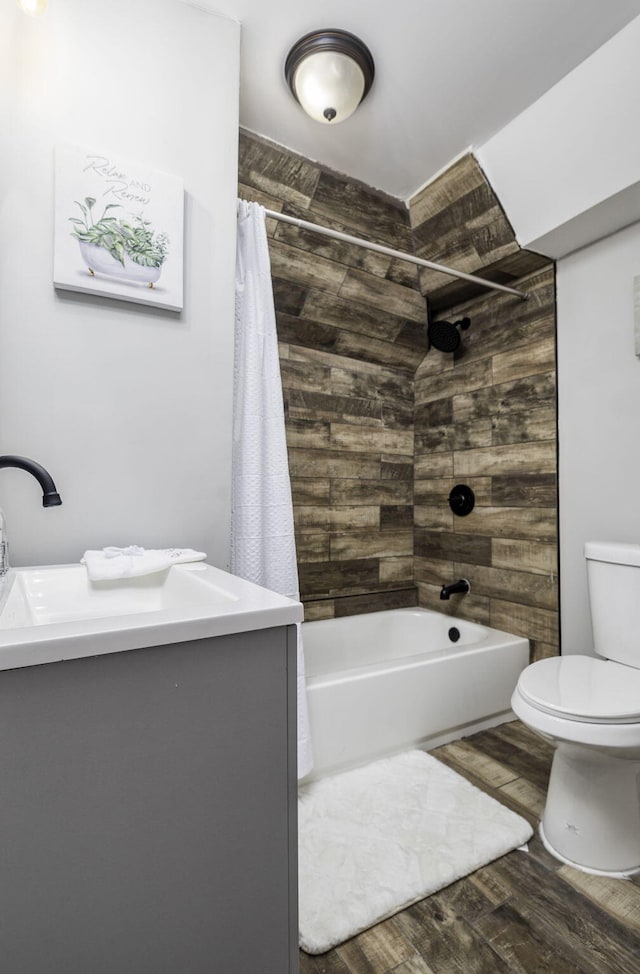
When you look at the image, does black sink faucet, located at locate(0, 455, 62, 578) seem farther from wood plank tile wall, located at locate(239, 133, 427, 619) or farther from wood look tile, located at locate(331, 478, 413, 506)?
wood look tile, located at locate(331, 478, 413, 506)

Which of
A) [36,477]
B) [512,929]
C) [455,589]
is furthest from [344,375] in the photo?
[512,929]

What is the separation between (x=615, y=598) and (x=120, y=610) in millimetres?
1668

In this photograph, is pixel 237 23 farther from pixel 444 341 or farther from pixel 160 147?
pixel 444 341

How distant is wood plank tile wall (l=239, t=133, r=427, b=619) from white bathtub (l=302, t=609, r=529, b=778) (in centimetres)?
26

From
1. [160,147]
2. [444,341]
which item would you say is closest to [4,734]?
[160,147]

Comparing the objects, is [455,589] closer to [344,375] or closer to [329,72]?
[344,375]

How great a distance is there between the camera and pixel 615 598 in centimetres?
179

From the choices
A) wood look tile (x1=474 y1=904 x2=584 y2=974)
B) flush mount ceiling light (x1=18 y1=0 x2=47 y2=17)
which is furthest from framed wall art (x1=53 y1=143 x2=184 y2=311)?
wood look tile (x1=474 y1=904 x2=584 y2=974)

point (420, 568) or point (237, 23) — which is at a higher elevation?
point (237, 23)

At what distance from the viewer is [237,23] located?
159 cm

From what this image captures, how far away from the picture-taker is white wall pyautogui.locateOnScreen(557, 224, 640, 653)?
2.02 meters

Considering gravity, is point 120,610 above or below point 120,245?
below

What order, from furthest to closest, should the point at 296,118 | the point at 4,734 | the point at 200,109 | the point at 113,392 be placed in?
the point at 296,118
the point at 200,109
the point at 113,392
the point at 4,734

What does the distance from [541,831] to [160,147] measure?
2.37 m
